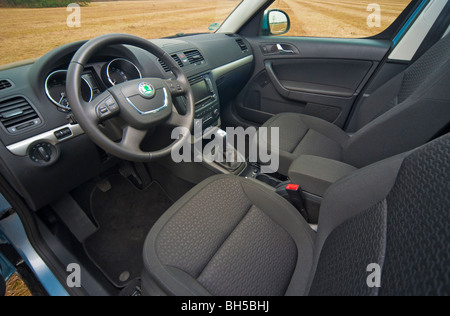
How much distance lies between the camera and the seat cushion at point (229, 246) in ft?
2.65

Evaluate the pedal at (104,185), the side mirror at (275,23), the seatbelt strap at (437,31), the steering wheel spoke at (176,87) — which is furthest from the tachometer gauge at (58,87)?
the seatbelt strap at (437,31)

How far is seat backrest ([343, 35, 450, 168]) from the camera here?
1.10m

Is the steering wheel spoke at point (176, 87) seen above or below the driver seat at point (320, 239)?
above

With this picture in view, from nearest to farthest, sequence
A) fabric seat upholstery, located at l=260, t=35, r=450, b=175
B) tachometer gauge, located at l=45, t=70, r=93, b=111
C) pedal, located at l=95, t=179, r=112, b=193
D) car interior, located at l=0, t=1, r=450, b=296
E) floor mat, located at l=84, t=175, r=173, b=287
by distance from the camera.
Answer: car interior, located at l=0, t=1, r=450, b=296, tachometer gauge, located at l=45, t=70, r=93, b=111, fabric seat upholstery, located at l=260, t=35, r=450, b=175, floor mat, located at l=84, t=175, r=173, b=287, pedal, located at l=95, t=179, r=112, b=193

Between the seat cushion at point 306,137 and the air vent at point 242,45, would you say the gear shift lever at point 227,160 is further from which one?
the air vent at point 242,45

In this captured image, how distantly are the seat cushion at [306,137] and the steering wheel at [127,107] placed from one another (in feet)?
2.18

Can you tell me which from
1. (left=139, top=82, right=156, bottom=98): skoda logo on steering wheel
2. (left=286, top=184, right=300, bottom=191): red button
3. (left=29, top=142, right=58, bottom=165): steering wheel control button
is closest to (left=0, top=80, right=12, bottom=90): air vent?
(left=29, top=142, right=58, bottom=165): steering wheel control button

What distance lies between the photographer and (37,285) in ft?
3.88

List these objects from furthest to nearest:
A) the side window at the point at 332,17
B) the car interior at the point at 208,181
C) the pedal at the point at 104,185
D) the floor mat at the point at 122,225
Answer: the side window at the point at 332,17, the pedal at the point at 104,185, the floor mat at the point at 122,225, the car interior at the point at 208,181

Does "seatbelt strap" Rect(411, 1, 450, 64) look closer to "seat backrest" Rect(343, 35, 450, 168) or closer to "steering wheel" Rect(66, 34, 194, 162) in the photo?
"seat backrest" Rect(343, 35, 450, 168)

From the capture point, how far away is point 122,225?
5.02ft

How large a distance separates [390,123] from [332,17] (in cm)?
129

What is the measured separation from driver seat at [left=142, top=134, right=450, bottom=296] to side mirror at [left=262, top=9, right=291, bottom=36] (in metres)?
1.69
